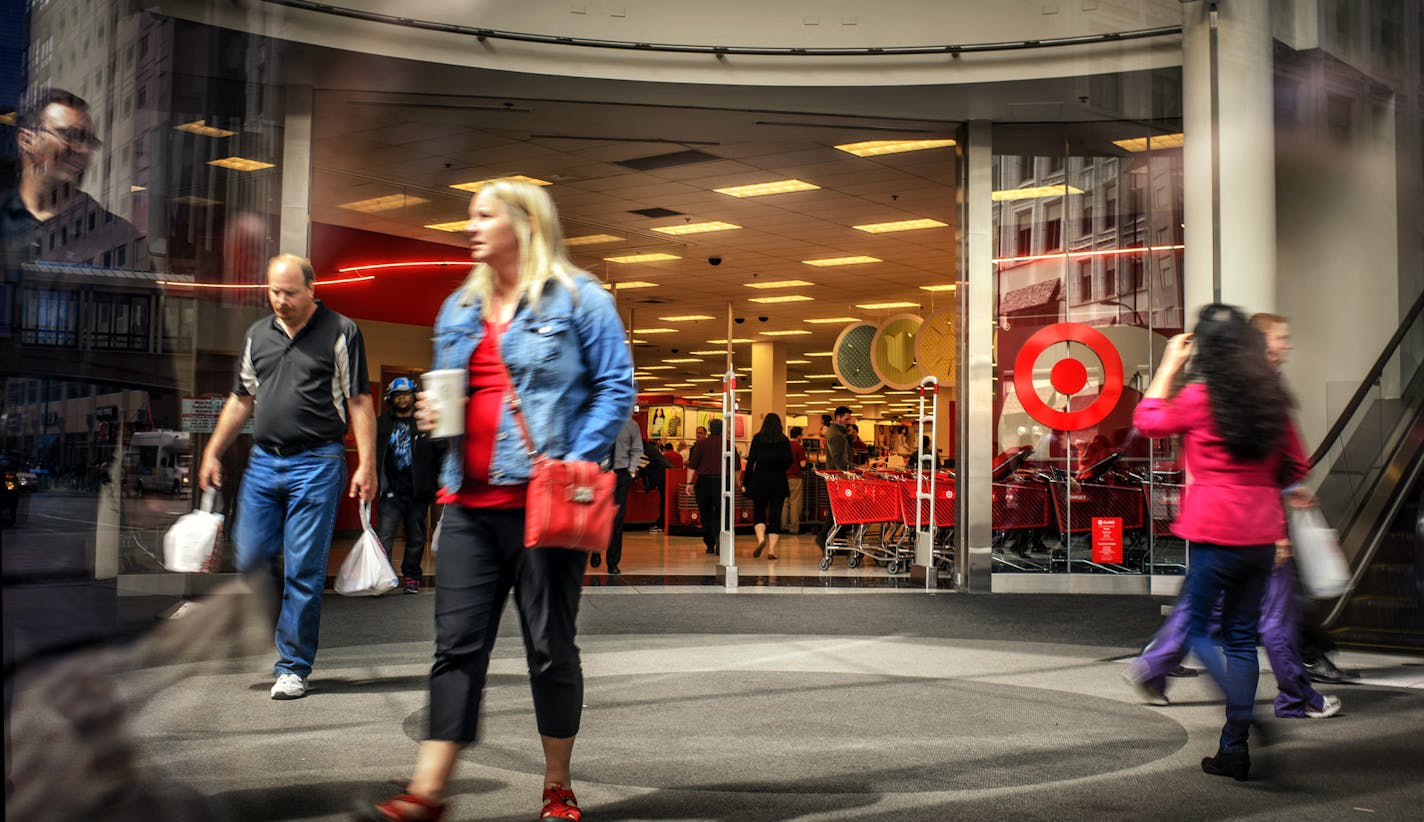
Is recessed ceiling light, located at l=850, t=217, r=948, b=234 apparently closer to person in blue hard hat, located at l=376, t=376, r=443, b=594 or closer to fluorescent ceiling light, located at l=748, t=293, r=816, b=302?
fluorescent ceiling light, located at l=748, t=293, r=816, b=302

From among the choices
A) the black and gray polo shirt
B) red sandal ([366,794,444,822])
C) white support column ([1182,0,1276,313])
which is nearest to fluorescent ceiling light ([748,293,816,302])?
white support column ([1182,0,1276,313])

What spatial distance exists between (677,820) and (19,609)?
5.95 ft

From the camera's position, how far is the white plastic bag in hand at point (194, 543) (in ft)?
11.8

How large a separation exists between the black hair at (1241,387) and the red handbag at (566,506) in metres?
2.05

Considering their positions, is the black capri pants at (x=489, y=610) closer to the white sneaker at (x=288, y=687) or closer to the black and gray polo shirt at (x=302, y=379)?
the black and gray polo shirt at (x=302, y=379)

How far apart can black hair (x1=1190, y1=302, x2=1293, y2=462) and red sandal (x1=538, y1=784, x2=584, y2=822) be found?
220 cm

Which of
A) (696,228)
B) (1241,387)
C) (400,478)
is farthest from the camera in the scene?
(696,228)

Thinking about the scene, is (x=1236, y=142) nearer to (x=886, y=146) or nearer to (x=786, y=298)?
(x=886, y=146)

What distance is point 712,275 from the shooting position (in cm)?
1936

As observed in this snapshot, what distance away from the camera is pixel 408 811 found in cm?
274

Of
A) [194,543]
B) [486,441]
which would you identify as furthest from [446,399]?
[194,543]

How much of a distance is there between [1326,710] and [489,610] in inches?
138

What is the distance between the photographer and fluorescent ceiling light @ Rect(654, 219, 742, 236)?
15578 millimetres

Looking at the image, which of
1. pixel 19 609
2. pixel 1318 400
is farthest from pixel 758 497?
pixel 19 609
